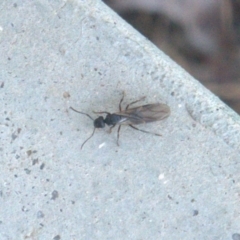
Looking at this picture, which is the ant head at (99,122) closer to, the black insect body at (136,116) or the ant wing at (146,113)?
the black insect body at (136,116)

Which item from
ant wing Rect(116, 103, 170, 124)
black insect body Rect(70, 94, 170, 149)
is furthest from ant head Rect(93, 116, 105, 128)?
ant wing Rect(116, 103, 170, 124)

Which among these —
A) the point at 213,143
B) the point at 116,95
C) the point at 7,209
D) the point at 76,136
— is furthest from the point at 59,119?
the point at 213,143

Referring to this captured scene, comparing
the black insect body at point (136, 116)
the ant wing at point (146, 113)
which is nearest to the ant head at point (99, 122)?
the black insect body at point (136, 116)

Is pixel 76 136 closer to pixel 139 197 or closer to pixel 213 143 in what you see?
pixel 139 197

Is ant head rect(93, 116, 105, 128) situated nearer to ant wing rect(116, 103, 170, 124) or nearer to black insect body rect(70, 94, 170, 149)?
black insect body rect(70, 94, 170, 149)

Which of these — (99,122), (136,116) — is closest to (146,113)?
(136,116)
